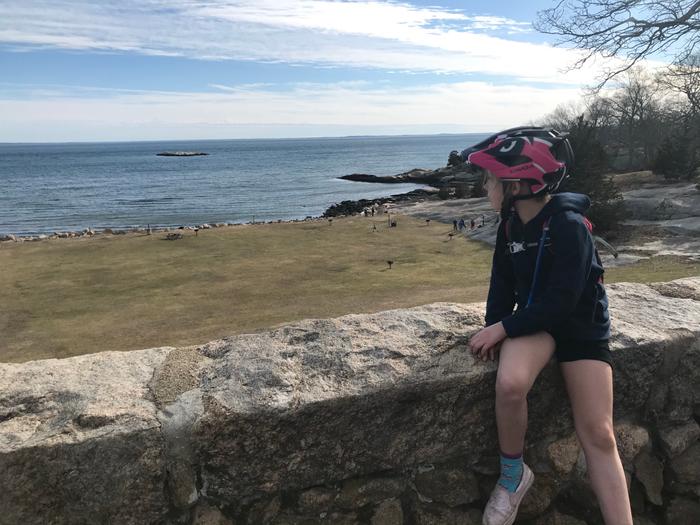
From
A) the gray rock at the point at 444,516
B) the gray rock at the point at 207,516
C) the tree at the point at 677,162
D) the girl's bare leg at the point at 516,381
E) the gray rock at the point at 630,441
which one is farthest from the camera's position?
the tree at the point at 677,162

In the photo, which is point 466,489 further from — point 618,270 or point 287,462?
point 618,270

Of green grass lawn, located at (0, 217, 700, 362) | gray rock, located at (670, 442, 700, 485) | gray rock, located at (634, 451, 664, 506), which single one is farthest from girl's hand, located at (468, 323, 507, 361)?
green grass lawn, located at (0, 217, 700, 362)

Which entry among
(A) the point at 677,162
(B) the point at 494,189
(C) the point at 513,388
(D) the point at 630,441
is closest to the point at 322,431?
(C) the point at 513,388

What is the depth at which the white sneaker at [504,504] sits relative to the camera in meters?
2.25

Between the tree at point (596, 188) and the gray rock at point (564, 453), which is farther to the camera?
the tree at point (596, 188)

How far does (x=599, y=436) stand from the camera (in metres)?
2.28

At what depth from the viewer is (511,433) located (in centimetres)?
227

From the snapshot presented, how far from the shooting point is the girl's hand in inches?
93.5

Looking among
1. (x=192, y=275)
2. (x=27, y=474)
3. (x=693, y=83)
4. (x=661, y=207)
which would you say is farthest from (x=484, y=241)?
(x=27, y=474)

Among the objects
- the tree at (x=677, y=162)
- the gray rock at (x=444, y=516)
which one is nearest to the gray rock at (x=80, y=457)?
the gray rock at (x=444, y=516)

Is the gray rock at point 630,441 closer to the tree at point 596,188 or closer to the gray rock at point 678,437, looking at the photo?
the gray rock at point 678,437

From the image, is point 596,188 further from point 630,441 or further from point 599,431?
point 599,431

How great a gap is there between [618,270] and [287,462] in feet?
45.2

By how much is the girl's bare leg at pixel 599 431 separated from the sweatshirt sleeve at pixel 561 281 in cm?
24
